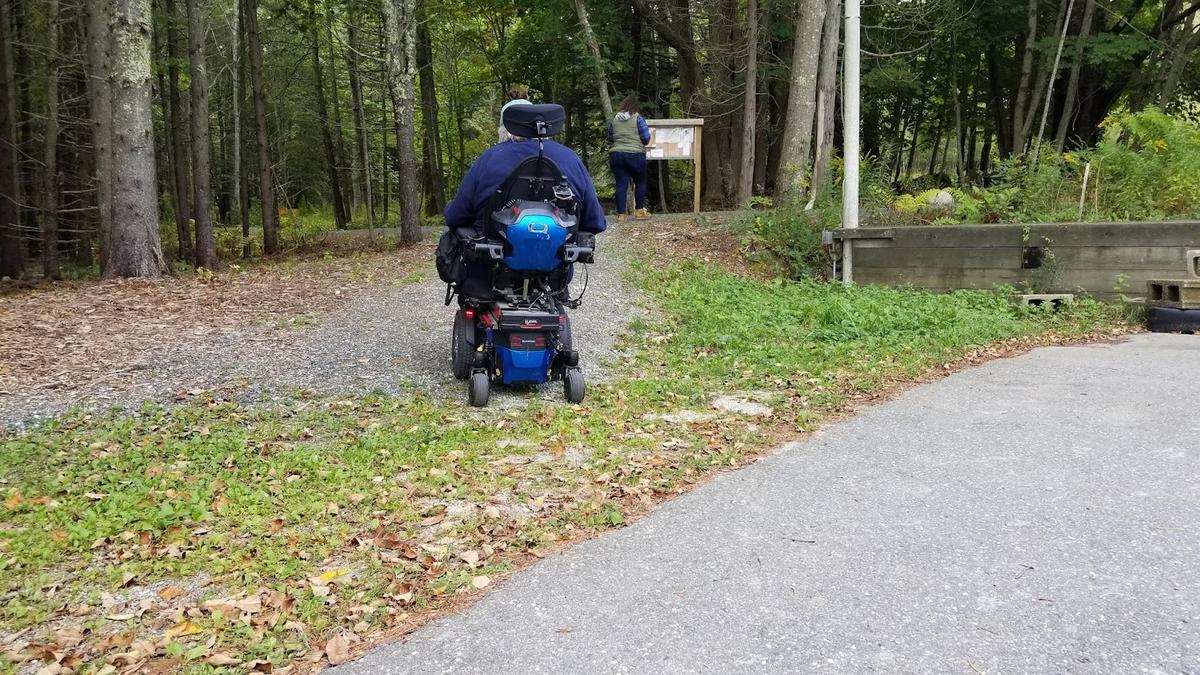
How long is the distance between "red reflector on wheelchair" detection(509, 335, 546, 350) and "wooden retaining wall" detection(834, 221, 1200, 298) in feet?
22.3

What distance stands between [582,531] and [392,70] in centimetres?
1226

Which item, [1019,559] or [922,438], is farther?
[922,438]

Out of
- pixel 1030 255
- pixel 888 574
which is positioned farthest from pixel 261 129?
pixel 888 574

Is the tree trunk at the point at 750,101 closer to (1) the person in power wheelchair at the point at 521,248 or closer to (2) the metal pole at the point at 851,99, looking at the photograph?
(2) the metal pole at the point at 851,99

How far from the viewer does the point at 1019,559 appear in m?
3.48

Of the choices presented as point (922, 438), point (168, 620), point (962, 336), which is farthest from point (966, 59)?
point (168, 620)

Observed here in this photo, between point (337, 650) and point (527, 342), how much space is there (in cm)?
312

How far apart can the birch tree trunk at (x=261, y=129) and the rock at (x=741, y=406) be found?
14264 mm

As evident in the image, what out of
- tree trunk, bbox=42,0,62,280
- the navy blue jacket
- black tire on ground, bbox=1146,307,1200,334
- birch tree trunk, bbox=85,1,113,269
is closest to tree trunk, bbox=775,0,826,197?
black tire on ground, bbox=1146,307,1200,334

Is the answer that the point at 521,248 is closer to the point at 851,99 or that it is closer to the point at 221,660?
the point at 221,660

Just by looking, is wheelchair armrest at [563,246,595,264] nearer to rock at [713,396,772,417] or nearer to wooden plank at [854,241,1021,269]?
rock at [713,396,772,417]

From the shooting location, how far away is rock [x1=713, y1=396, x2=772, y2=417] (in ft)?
19.5

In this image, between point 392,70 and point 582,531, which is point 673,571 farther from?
point 392,70

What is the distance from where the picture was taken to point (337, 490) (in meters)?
4.40
